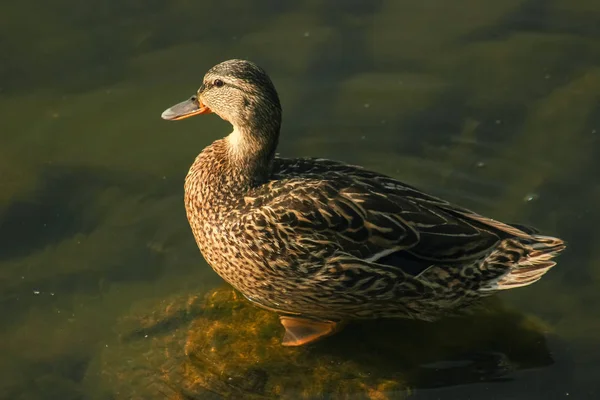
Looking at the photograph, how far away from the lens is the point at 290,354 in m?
7.42

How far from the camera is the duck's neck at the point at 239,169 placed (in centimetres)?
727

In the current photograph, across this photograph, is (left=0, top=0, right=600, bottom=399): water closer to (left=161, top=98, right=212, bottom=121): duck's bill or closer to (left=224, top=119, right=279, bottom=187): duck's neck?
(left=161, top=98, right=212, bottom=121): duck's bill

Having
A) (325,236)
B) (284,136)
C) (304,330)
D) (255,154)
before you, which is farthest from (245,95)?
(304,330)

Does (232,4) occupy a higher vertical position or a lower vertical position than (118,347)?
higher

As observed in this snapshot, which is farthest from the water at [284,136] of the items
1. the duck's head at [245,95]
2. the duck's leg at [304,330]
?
the duck's head at [245,95]

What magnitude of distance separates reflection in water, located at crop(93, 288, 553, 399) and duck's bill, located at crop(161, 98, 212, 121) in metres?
1.48

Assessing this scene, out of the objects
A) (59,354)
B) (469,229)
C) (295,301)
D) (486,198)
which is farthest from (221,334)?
(486,198)

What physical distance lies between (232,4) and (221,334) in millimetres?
4005

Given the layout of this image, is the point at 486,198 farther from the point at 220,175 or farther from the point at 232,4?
the point at 232,4

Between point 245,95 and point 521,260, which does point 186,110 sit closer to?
point 245,95

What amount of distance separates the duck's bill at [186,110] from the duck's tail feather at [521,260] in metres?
2.55

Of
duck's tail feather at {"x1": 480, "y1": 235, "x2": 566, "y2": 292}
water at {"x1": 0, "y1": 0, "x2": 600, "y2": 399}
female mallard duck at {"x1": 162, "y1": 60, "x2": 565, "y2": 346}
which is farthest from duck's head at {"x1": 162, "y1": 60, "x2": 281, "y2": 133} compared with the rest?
duck's tail feather at {"x1": 480, "y1": 235, "x2": 566, "y2": 292}

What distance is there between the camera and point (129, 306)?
7688mm

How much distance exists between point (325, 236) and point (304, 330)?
1.01m
